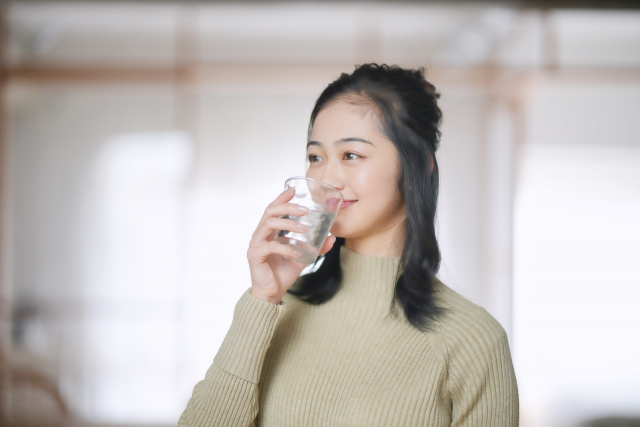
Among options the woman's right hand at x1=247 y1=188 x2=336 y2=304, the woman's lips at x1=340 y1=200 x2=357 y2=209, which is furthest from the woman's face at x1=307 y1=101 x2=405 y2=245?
the woman's right hand at x1=247 y1=188 x2=336 y2=304

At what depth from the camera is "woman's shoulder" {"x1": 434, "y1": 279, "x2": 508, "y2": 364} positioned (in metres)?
1.06

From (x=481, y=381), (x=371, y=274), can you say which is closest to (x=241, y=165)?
(x=371, y=274)

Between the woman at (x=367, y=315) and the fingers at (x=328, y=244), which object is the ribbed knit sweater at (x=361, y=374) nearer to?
the woman at (x=367, y=315)

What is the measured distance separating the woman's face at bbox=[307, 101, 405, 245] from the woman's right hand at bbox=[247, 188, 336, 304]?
0.10 m

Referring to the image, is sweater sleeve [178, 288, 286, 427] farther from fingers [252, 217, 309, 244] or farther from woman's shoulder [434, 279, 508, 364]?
woman's shoulder [434, 279, 508, 364]

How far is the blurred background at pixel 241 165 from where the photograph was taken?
3.04m

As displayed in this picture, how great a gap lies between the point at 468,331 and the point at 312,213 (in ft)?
1.40

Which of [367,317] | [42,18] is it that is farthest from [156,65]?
[367,317]

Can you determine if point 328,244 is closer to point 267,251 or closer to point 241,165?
point 267,251

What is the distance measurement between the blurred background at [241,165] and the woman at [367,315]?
1.90 metres

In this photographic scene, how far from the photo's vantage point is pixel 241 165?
311cm

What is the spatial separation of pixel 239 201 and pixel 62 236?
3.54ft

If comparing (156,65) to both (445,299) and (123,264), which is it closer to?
(123,264)

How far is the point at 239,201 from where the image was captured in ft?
10.2
